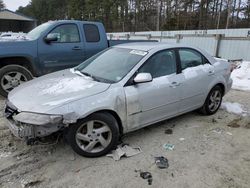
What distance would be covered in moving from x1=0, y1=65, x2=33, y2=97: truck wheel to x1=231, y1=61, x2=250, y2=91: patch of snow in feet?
20.3

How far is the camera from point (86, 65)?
436 cm

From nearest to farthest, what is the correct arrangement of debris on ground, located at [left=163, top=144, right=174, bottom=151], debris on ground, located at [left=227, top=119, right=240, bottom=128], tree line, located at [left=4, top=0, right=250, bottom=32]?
debris on ground, located at [left=163, top=144, right=174, bottom=151]
debris on ground, located at [left=227, top=119, right=240, bottom=128]
tree line, located at [left=4, top=0, right=250, bottom=32]

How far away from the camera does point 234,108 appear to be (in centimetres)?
546

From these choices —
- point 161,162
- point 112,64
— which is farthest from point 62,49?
point 161,162

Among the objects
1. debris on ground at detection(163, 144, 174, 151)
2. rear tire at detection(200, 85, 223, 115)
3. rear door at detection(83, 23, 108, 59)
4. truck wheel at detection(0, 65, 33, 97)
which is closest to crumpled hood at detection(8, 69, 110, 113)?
debris on ground at detection(163, 144, 174, 151)

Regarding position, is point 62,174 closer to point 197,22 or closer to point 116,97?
point 116,97

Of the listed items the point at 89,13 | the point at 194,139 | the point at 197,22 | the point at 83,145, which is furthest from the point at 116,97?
the point at 89,13

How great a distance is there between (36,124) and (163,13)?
38798 millimetres

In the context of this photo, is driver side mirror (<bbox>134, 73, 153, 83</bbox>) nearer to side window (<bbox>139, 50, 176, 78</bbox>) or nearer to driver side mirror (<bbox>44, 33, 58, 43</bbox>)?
side window (<bbox>139, 50, 176, 78</bbox>)

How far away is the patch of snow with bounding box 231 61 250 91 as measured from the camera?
7634 millimetres

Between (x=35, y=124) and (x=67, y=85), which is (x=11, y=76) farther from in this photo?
(x=35, y=124)

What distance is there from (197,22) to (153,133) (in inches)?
1316

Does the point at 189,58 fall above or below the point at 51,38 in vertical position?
below

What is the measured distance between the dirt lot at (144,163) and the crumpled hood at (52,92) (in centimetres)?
79
